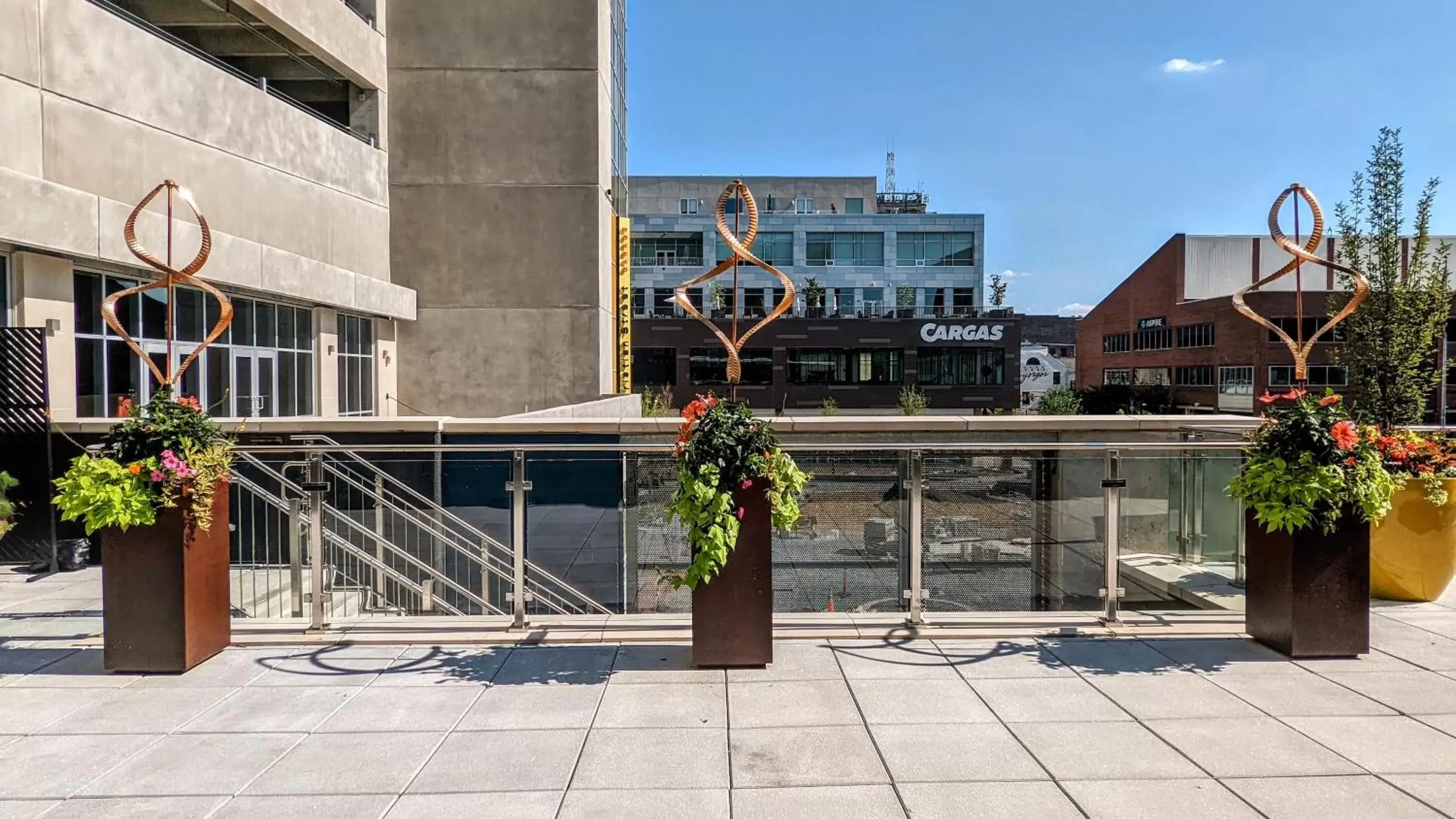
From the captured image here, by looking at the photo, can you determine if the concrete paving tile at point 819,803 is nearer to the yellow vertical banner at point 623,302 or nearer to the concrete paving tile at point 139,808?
the concrete paving tile at point 139,808

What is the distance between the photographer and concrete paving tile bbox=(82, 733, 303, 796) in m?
3.97

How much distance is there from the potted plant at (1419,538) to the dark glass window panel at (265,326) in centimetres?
1797

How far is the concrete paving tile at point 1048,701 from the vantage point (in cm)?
485

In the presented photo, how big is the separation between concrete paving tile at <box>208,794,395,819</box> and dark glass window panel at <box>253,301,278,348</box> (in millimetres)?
15278

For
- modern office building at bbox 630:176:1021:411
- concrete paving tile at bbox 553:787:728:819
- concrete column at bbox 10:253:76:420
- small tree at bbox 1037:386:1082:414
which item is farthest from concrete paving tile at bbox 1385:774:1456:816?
modern office building at bbox 630:176:1021:411

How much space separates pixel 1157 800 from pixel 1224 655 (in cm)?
255

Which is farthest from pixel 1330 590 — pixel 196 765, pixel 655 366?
pixel 655 366

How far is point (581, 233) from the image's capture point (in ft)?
78.1

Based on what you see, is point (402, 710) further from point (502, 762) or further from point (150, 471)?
point (150, 471)

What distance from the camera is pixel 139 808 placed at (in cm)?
379

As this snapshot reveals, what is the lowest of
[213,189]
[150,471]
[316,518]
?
[316,518]

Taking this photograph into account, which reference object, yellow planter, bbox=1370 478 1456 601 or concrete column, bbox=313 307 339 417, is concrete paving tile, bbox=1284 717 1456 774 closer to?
yellow planter, bbox=1370 478 1456 601

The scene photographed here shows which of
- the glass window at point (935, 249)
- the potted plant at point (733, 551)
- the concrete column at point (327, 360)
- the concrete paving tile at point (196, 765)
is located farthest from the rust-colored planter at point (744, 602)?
the glass window at point (935, 249)

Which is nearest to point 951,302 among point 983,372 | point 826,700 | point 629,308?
→ point 983,372
